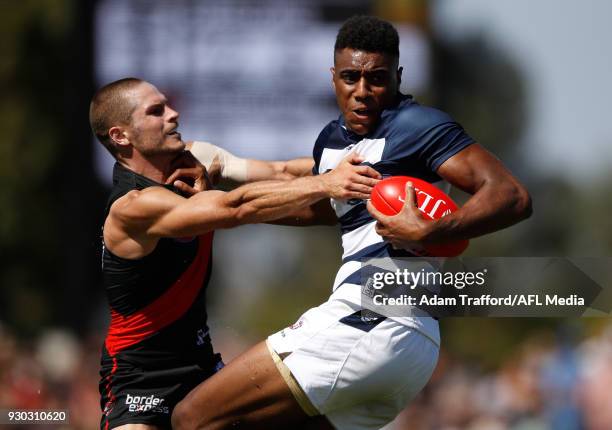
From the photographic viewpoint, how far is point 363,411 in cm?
604

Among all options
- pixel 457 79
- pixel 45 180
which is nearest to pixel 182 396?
pixel 45 180

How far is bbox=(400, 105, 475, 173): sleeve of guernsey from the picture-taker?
5938mm

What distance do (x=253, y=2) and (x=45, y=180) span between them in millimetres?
12900

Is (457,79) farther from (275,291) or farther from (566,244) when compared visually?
(275,291)

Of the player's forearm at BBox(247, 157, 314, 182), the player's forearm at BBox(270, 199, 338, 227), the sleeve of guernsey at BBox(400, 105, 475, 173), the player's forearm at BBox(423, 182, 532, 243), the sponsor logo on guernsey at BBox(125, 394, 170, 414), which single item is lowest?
the sponsor logo on guernsey at BBox(125, 394, 170, 414)

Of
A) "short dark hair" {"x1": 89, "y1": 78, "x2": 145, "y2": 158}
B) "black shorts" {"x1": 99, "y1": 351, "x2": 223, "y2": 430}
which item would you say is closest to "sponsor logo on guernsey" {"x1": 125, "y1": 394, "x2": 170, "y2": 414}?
"black shorts" {"x1": 99, "y1": 351, "x2": 223, "y2": 430}

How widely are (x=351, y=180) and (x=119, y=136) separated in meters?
1.68

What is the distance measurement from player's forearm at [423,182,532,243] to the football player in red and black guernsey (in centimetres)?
148

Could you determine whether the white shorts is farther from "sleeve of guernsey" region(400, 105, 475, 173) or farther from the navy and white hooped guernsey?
"sleeve of guernsey" region(400, 105, 475, 173)

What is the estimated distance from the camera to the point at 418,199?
19.1 feet

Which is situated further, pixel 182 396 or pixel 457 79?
pixel 457 79

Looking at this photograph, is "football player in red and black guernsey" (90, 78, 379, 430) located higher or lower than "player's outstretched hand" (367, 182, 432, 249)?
lower

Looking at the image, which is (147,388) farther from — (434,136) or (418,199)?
(434,136)

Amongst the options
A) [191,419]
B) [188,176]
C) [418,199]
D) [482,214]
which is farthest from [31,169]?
[482,214]
